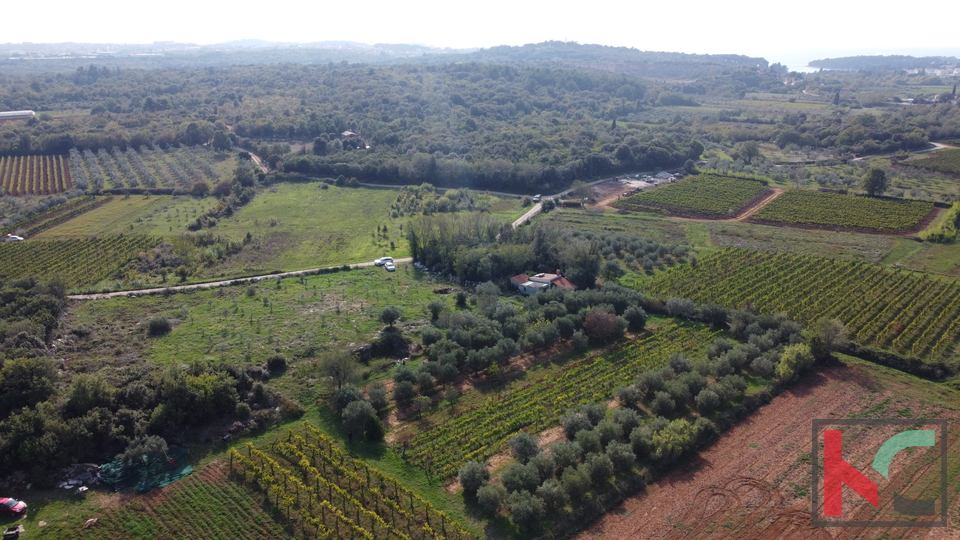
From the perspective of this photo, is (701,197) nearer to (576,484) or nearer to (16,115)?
(576,484)

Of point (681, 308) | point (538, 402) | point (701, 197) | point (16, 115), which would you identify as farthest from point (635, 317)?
point (16, 115)

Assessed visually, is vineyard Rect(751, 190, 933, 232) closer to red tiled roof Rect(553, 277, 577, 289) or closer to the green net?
red tiled roof Rect(553, 277, 577, 289)

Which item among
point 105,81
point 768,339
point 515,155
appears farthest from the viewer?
point 105,81

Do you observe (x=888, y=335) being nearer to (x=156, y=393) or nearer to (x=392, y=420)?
(x=392, y=420)

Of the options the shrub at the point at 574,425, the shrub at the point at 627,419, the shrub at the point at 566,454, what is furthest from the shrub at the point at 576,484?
the shrub at the point at 627,419

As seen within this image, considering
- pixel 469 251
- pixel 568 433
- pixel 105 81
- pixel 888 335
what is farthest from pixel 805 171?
pixel 105 81
